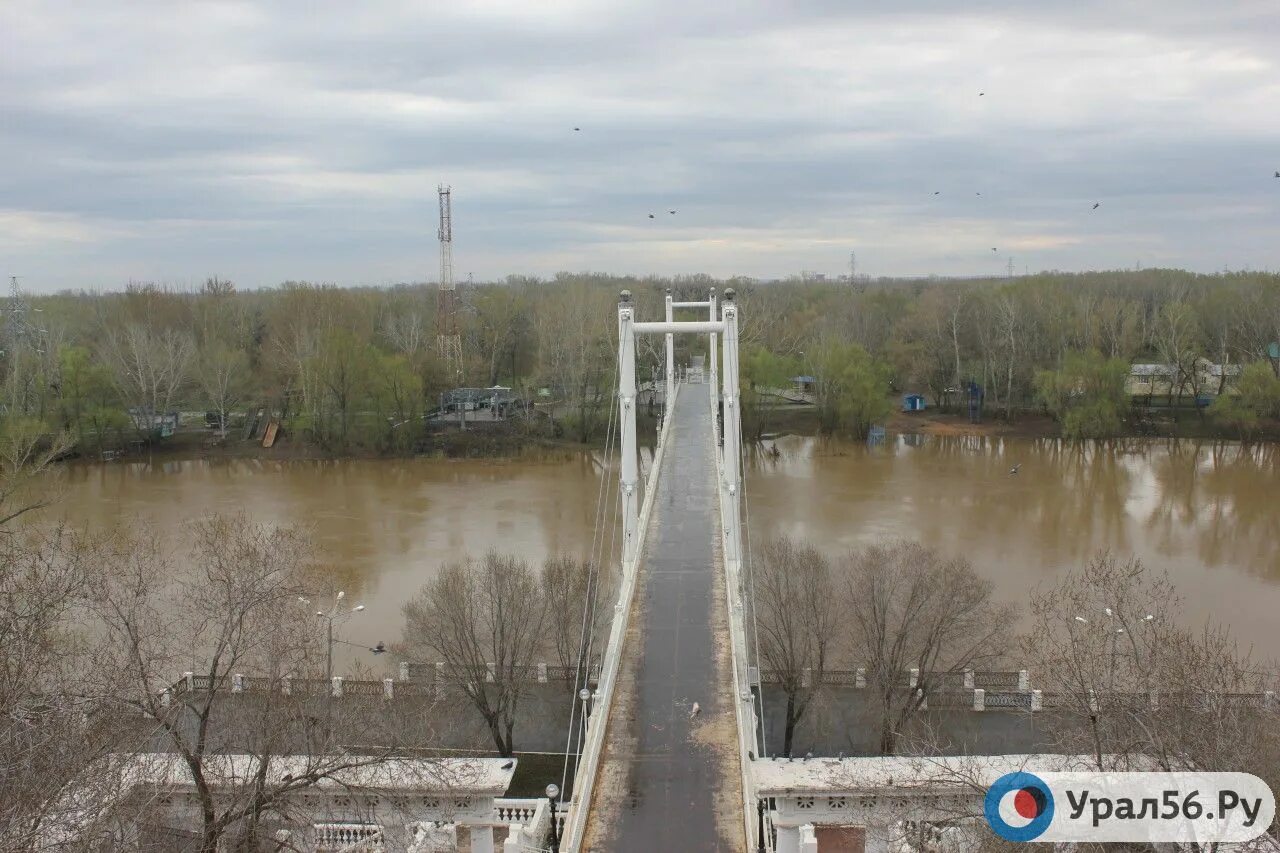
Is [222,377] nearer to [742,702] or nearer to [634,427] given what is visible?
[634,427]

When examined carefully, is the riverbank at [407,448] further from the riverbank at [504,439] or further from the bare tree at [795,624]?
the bare tree at [795,624]

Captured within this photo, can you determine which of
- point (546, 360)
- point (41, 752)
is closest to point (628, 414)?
point (41, 752)

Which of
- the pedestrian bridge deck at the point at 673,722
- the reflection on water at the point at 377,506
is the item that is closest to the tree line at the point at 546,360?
the reflection on water at the point at 377,506

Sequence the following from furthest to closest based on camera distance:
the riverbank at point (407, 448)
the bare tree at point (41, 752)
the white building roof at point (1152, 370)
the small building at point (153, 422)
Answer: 1. the white building roof at point (1152, 370)
2. the small building at point (153, 422)
3. the riverbank at point (407, 448)
4. the bare tree at point (41, 752)

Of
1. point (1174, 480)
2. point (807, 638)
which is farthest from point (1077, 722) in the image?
point (1174, 480)

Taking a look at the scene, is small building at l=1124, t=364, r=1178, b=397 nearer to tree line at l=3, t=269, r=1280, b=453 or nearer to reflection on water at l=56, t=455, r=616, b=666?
tree line at l=3, t=269, r=1280, b=453

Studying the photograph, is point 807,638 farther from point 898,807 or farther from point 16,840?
point 16,840

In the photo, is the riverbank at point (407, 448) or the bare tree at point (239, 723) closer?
the bare tree at point (239, 723)

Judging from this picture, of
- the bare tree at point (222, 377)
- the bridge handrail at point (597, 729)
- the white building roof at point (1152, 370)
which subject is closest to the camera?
the bridge handrail at point (597, 729)
